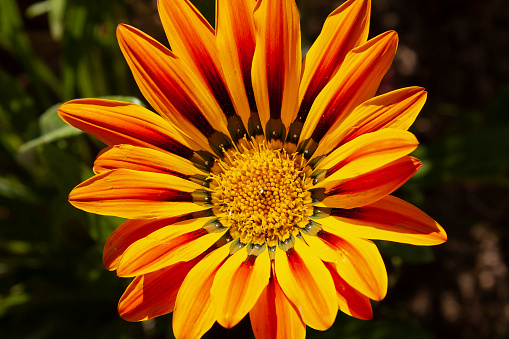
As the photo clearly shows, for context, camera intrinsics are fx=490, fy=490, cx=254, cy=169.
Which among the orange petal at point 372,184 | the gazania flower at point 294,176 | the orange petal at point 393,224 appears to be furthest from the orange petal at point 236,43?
the orange petal at point 393,224

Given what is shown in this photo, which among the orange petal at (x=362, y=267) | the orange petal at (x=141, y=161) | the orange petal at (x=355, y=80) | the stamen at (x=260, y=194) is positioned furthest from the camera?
the stamen at (x=260, y=194)

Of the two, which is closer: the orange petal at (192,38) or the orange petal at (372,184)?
the orange petal at (372,184)

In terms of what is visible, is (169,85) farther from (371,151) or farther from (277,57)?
(371,151)

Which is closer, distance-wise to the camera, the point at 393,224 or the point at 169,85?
the point at 393,224

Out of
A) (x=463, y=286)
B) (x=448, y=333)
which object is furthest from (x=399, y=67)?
(x=448, y=333)

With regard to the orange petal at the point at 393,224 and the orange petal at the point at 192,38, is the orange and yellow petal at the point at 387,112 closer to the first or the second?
the orange petal at the point at 393,224

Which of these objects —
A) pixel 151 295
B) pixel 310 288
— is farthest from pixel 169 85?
pixel 310 288

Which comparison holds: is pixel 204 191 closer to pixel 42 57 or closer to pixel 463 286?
pixel 463 286
